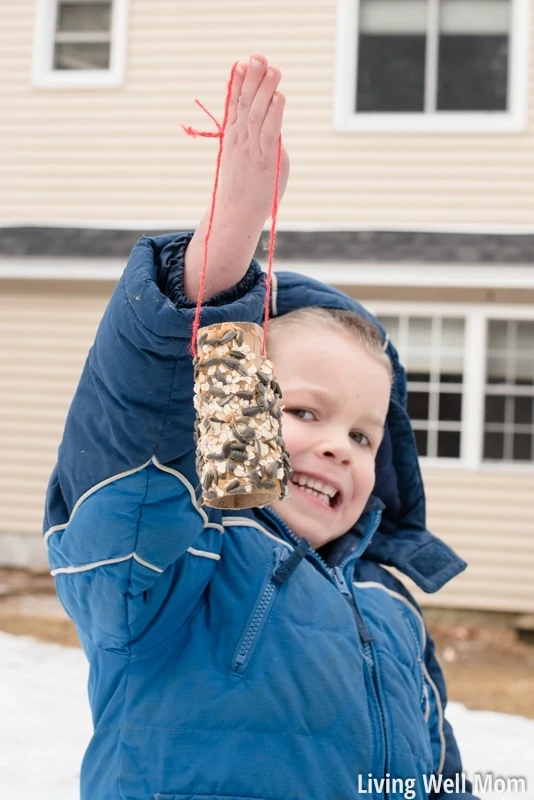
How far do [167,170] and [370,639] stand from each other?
23.4 ft

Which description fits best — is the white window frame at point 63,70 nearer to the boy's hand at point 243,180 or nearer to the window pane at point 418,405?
the window pane at point 418,405

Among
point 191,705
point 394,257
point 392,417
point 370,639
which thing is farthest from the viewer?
point 394,257

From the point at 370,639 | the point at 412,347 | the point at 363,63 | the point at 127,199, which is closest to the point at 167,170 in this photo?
the point at 127,199

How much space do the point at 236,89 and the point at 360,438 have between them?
3.22 feet

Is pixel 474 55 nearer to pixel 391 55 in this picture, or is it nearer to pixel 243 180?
pixel 391 55

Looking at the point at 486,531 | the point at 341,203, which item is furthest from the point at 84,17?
the point at 486,531

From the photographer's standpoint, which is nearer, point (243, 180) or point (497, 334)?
point (243, 180)

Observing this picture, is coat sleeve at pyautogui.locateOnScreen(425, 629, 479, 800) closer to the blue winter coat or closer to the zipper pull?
the blue winter coat

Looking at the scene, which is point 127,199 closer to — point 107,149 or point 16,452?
point 107,149

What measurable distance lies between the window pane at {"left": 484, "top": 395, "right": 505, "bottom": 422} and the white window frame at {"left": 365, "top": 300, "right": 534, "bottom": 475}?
102mm

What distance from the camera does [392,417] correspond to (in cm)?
253

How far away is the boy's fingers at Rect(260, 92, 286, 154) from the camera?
47.2 inches

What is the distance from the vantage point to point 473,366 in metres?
8.04

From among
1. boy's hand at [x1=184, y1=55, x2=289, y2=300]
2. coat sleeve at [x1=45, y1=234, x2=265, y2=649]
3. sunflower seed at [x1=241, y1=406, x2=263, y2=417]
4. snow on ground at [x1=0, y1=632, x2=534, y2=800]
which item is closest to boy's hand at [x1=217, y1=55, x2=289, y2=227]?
boy's hand at [x1=184, y1=55, x2=289, y2=300]
